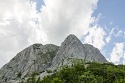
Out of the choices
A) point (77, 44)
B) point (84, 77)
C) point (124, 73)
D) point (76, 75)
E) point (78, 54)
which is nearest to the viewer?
point (84, 77)

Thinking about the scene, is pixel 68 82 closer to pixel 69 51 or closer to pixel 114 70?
pixel 114 70

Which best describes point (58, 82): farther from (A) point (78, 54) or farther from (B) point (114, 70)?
(A) point (78, 54)

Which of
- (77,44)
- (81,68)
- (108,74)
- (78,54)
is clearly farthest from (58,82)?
(77,44)

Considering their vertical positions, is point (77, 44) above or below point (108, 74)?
above

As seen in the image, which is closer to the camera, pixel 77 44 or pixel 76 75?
pixel 76 75

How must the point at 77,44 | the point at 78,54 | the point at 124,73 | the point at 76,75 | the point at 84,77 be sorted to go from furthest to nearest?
the point at 77,44 → the point at 78,54 → the point at 124,73 → the point at 76,75 → the point at 84,77

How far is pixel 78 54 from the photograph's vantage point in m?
184

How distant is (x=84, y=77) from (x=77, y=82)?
3087 mm

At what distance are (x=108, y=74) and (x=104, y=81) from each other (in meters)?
7.11

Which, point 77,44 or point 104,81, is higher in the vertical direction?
point 77,44

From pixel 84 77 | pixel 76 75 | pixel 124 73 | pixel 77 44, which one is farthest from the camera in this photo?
pixel 77 44

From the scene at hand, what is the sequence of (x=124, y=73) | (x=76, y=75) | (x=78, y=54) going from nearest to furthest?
(x=76, y=75), (x=124, y=73), (x=78, y=54)

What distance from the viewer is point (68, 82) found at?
315ft

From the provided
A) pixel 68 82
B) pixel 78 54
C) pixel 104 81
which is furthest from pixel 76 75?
pixel 78 54
